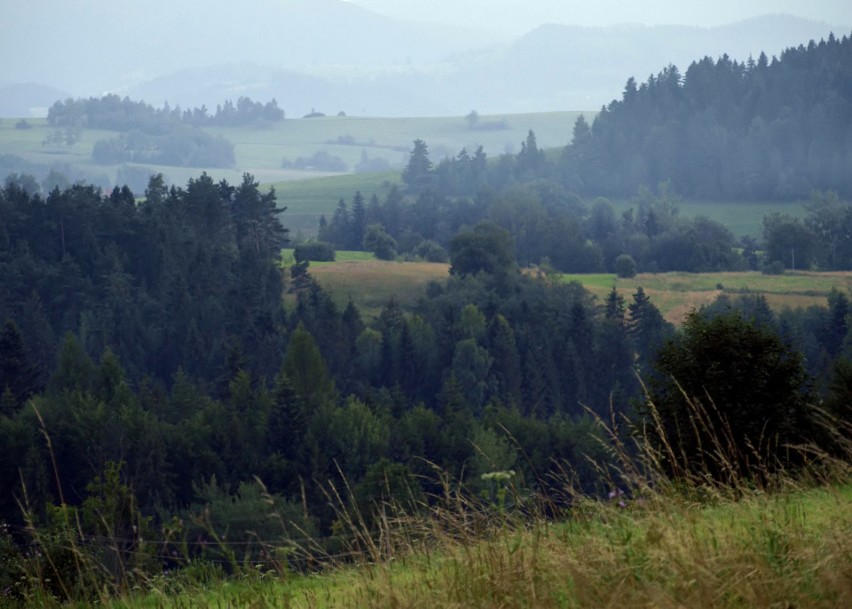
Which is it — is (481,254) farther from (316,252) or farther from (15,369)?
(15,369)

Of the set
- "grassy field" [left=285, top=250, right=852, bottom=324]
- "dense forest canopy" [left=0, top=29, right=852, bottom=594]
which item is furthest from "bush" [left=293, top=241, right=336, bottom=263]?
"dense forest canopy" [left=0, top=29, right=852, bottom=594]

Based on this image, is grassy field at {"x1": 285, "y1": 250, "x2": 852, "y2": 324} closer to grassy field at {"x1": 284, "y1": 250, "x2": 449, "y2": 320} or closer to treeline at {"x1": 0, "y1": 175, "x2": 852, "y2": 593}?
grassy field at {"x1": 284, "y1": 250, "x2": 449, "y2": 320}

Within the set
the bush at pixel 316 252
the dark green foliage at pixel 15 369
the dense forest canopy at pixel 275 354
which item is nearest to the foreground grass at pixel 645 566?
the dense forest canopy at pixel 275 354

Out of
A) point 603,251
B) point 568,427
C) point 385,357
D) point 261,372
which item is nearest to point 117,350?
point 261,372

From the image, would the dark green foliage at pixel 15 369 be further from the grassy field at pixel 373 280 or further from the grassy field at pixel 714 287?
the grassy field at pixel 714 287

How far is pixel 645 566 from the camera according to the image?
7.28 meters

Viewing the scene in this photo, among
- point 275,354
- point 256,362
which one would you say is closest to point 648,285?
point 275,354

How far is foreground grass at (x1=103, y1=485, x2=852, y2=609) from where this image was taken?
6.85m

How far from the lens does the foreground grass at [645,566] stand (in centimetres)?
685

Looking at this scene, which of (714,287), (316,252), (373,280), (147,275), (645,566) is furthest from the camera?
(316,252)

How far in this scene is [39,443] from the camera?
82375mm

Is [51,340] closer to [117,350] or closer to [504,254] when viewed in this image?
[117,350]

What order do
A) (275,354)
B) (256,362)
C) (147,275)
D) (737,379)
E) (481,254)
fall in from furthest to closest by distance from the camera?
(481,254) < (147,275) < (275,354) < (256,362) < (737,379)

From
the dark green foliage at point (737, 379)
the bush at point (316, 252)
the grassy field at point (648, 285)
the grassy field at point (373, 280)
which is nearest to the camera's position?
the dark green foliage at point (737, 379)
